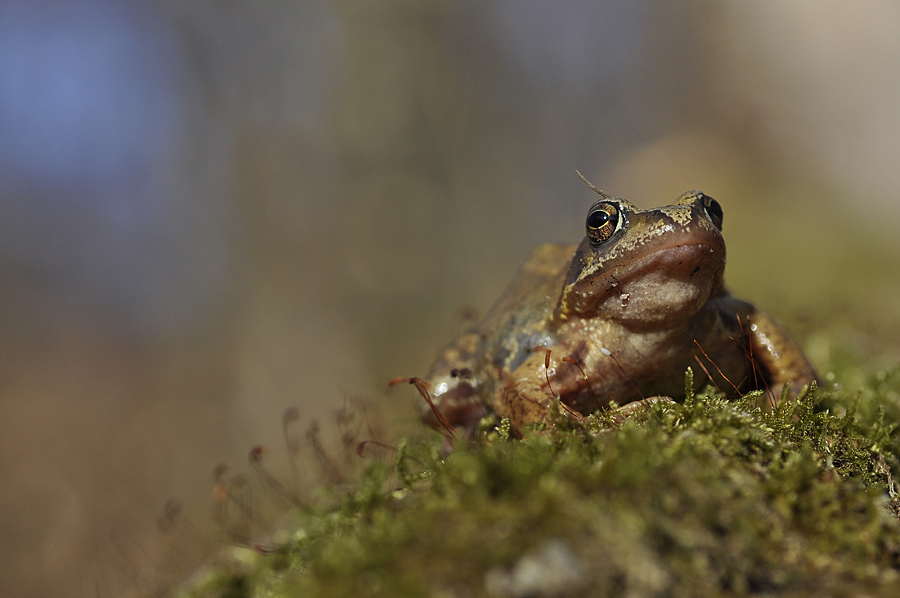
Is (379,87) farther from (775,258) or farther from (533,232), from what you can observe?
(775,258)

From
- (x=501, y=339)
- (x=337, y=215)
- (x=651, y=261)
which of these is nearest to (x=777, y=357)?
(x=651, y=261)

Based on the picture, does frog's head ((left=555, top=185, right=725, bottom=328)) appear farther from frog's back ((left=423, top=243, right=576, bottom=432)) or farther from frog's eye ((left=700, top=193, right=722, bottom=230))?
frog's back ((left=423, top=243, right=576, bottom=432))

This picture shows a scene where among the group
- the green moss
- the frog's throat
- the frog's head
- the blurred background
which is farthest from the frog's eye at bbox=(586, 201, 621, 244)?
the blurred background

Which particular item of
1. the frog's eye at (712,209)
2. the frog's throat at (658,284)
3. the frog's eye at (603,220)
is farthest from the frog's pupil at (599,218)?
the frog's eye at (712,209)

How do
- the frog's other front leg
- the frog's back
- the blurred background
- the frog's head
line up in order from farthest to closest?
the blurred background, the frog's back, the frog's other front leg, the frog's head

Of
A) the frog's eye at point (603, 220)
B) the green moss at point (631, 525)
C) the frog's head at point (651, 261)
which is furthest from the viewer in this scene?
the frog's eye at point (603, 220)

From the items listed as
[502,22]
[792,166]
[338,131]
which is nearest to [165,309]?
[338,131]

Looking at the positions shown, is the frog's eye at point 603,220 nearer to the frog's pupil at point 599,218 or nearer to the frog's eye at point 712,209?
the frog's pupil at point 599,218
